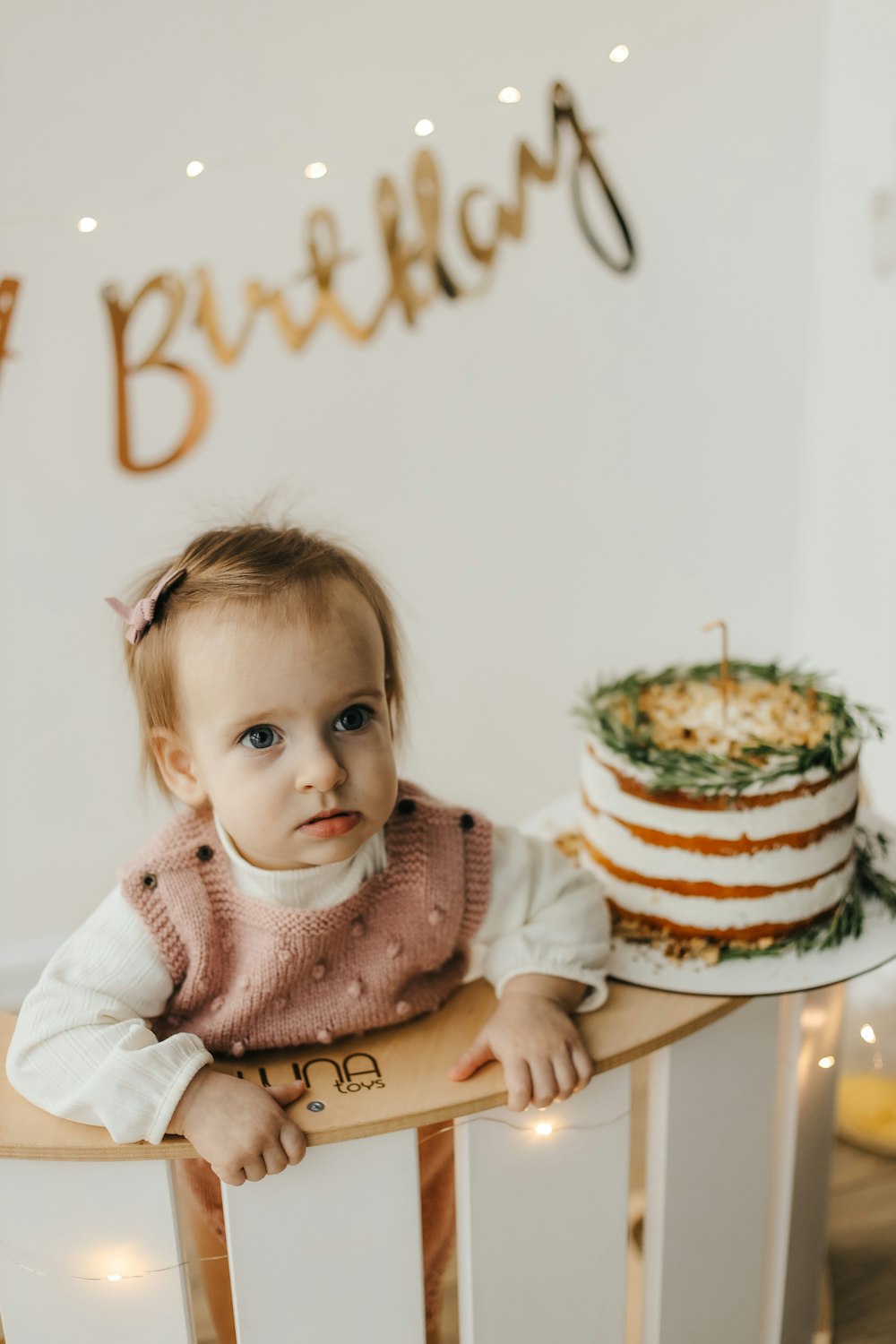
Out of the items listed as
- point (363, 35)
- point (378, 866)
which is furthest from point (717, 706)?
point (363, 35)

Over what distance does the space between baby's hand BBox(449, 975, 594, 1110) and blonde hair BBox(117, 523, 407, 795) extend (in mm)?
304

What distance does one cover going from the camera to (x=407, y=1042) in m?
0.89

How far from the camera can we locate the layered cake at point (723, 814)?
37.8 inches

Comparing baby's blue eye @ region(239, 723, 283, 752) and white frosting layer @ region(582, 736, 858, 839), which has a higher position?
baby's blue eye @ region(239, 723, 283, 752)

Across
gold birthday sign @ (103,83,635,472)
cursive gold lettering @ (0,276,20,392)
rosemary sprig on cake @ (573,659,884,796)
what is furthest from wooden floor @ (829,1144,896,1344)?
cursive gold lettering @ (0,276,20,392)

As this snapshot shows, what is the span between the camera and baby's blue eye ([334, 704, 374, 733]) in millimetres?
811

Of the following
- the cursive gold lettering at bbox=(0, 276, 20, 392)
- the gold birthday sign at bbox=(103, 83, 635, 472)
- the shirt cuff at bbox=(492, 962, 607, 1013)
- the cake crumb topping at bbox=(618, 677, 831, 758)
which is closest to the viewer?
the shirt cuff at bbox=(492, 962, 607, 1013)

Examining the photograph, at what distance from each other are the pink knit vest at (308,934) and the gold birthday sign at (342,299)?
0.75 m

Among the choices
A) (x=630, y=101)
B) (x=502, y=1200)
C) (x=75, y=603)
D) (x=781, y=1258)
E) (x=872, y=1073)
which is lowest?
(x=872, y=1073)

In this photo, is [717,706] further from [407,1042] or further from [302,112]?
[302,112]

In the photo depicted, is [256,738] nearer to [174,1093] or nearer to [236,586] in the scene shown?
[236,586]

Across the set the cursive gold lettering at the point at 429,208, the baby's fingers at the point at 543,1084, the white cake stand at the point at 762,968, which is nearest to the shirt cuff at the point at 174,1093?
the baby's fingers at the point at 543,1084

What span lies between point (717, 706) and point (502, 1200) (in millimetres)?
478

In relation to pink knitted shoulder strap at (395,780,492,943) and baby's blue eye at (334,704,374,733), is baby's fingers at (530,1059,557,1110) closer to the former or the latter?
pink knitted shoulder strap at (395,780,492,943)
